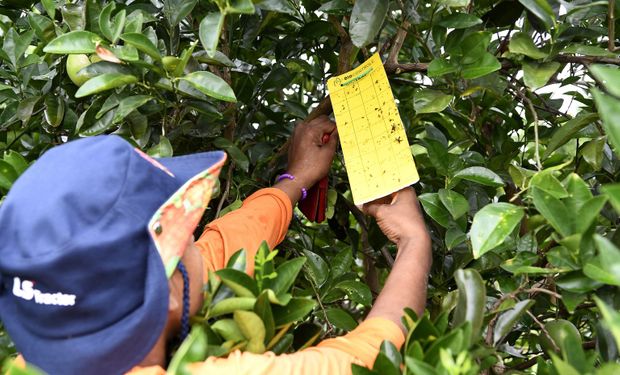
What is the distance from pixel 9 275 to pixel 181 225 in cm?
22

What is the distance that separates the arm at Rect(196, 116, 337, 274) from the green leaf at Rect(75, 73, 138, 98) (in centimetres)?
31

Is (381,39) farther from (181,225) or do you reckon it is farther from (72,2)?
(181,225)

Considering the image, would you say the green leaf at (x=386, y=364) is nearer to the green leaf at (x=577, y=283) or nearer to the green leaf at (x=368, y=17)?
the green leaf at (x=577, y=283)

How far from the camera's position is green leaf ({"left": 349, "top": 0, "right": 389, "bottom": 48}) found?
3.55 ft

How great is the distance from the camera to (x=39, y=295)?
0.85 m

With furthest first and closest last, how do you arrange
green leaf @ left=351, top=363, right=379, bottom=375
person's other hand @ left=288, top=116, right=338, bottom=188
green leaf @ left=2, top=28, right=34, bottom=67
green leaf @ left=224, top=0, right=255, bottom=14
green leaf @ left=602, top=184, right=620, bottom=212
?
person's other hand @ left=288, top=116, right=338, bottom=188, green leaf @ left=2, top=28, right=34, bottom=67, green leaf @ left=224, top=0, right=255, bottom=14, green leaf @ left=351, top=363, right=379, bottom=375, green leaf @ left=602, top=184, right=620, bottom=212

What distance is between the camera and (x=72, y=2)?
1.33 metres

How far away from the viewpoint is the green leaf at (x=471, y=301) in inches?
35.9

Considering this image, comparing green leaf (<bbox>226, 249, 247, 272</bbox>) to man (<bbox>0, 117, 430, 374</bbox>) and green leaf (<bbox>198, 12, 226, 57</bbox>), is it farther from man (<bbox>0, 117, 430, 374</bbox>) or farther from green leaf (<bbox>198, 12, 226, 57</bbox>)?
green leaf (<bbox>198, 12, 226, 57</bbox>)

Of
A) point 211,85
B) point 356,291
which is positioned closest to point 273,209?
point 356,291

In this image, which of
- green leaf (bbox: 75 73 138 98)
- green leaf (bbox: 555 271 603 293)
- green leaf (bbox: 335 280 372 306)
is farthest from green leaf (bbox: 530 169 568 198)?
green leaf (bbox: 75 73 138 98)

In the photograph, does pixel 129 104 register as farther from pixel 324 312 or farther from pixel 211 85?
pixel 324 312

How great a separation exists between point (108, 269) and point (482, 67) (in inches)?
24.5

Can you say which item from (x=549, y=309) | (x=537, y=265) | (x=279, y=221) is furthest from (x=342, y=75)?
(x=549, y=309)
